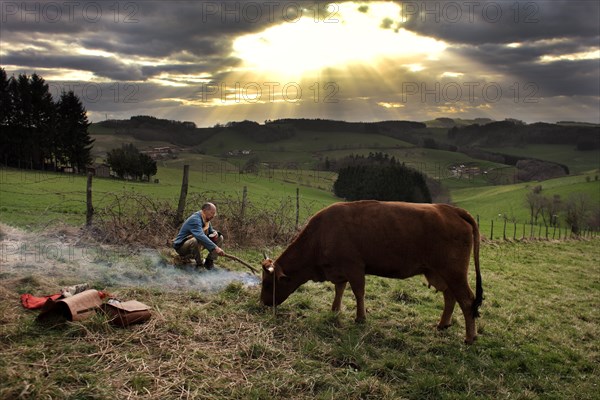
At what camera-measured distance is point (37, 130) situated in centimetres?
5697

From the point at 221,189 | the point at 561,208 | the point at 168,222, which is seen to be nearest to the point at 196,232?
the point at 168,222

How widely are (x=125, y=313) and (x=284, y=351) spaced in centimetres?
253

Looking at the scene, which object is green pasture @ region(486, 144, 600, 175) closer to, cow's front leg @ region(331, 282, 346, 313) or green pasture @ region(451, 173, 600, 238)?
green pasture @ region(451, 173, 600, 238)

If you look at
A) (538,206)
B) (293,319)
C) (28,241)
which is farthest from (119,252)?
(538,206)

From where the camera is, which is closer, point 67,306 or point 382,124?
point 67,306

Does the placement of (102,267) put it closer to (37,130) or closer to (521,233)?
(521,233)

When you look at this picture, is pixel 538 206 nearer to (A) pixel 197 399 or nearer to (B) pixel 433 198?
(B) pixel 433 198

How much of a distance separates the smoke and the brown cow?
5.92ft

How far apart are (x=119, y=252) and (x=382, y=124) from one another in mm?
178591

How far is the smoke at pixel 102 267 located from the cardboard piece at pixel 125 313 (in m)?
2.13

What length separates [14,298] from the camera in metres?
7.85

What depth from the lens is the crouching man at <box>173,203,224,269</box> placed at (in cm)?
1000

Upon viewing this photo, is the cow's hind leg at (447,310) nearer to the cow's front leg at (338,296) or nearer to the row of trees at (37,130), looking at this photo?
the cow's front leg at (338,296)

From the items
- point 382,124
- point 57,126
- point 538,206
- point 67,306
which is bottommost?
point 538,206
